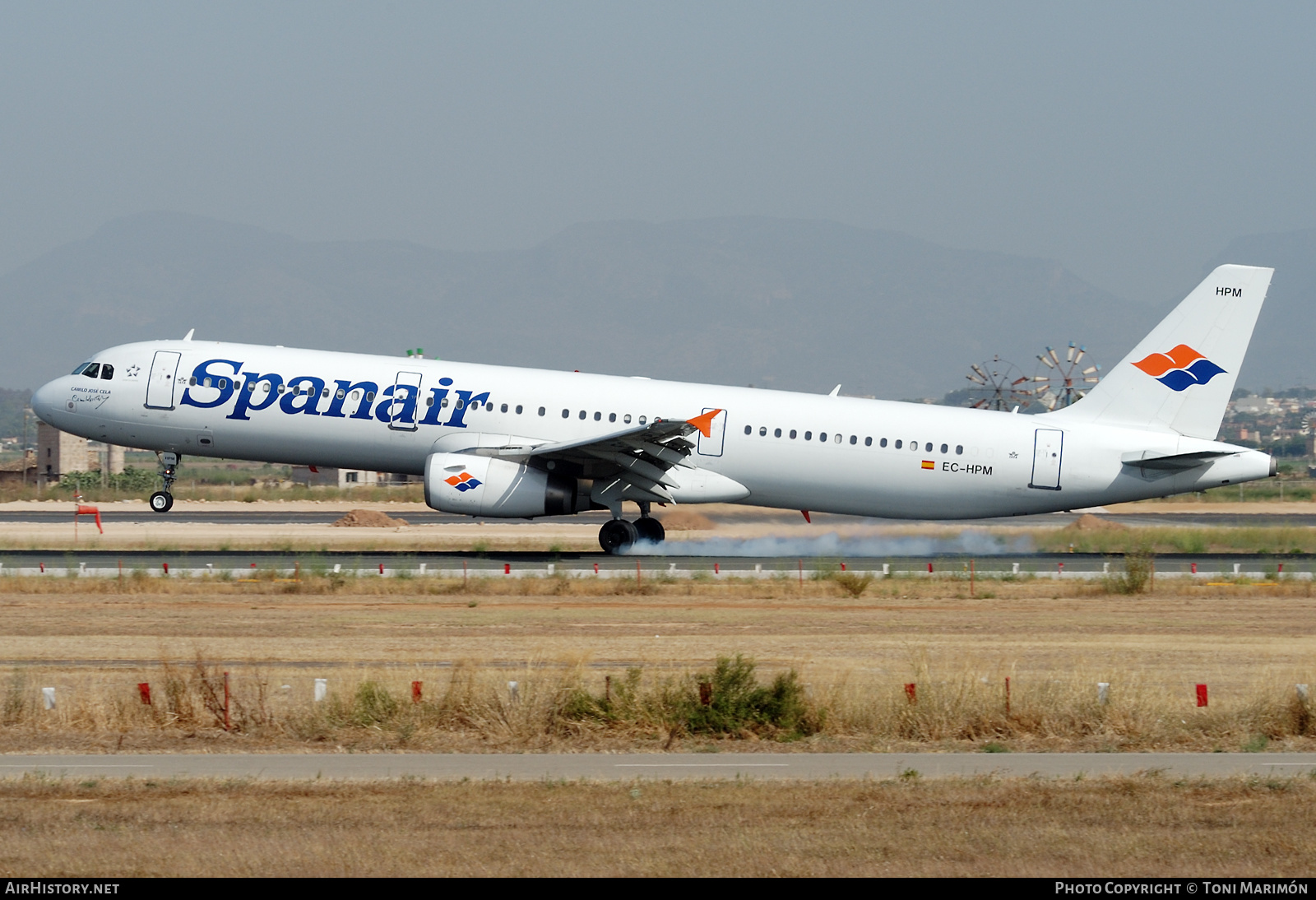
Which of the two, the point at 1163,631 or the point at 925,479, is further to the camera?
the point at 925,479

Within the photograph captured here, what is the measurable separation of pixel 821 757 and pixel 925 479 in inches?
854

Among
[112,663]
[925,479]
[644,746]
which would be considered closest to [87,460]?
[925,479]

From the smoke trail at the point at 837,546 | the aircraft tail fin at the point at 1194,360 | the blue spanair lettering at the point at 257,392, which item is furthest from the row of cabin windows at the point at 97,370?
the aircraft tail fin at the point at 1194,360

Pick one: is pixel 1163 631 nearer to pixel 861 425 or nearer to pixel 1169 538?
pixel 861 425

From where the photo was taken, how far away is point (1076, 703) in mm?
16656

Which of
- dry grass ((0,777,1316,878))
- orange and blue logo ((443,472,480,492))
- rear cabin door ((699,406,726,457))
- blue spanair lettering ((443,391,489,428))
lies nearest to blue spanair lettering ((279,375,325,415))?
blue spanair lettering ((443,391,489,428))

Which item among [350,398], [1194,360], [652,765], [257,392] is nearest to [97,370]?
[257,392]

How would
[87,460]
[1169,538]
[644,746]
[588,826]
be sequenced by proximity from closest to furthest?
[588,826] < [644,746] < [1169,538] < [87,460]

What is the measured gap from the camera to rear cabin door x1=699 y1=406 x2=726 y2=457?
3544cm

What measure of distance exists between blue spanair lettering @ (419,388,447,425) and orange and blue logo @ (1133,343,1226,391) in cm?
1729

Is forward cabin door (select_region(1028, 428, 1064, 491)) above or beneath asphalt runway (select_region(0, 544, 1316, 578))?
above

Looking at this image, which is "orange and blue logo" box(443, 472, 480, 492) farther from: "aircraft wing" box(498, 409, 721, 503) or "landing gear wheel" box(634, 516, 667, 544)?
"landing gear wheel" box(634, 516, 667, 544)

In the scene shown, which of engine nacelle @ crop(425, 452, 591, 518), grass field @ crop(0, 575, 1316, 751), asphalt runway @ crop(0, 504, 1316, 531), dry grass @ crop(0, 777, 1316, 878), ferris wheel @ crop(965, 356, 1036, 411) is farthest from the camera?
ferris wheel @ crop(965, 356, 1036, 411)

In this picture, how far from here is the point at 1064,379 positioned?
10619cm
